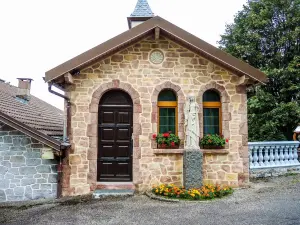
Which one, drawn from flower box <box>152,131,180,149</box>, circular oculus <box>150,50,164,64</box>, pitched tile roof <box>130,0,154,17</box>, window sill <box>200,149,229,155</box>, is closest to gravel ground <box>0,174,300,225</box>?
window sill <box>200,149,229,155</box>

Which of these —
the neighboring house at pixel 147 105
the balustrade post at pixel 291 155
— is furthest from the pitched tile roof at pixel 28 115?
the balustrade post at pixel 291 155

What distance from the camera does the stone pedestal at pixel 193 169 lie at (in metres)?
7.72

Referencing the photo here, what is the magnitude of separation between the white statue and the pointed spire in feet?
16.3

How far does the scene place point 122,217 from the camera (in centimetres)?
592

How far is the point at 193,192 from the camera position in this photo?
287 inches

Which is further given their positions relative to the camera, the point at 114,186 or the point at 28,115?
the point at 28,115

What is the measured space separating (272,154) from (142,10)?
24.2ft

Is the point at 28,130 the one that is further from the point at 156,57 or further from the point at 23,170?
the point at 156,57

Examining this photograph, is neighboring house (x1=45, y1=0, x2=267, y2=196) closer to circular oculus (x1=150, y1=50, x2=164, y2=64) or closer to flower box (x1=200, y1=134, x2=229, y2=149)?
circular oculus (x1=150, y1=50, x2=164, y2=64)

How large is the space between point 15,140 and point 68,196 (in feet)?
6.73

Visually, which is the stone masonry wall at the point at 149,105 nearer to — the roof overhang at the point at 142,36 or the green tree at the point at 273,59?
the roof overhang at the point at 142,36

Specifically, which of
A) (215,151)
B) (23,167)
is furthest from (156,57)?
(23,167)

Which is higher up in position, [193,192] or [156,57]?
[156,57]

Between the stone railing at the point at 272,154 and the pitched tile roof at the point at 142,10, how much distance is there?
6.37 m
